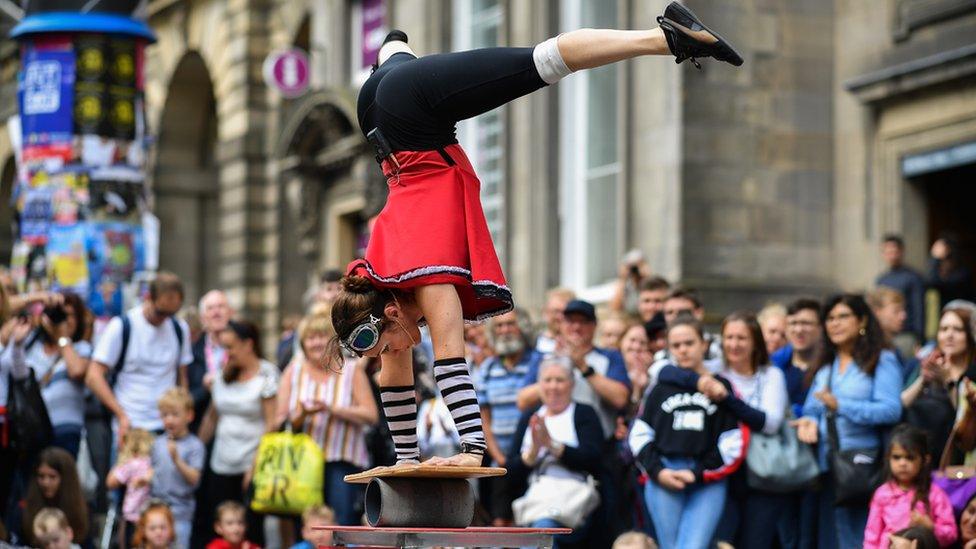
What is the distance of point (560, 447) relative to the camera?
398 inches

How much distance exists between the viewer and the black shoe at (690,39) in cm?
631

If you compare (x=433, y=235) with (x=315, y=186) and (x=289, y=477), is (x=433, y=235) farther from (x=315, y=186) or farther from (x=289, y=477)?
(x=315, y=186)

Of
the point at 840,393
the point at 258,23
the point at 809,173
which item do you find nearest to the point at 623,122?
the point at 809,173

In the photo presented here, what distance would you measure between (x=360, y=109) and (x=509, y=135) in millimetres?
11709

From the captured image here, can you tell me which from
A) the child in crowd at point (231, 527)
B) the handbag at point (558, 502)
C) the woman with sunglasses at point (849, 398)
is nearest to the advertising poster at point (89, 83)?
the child in crowd at point (231, 527)

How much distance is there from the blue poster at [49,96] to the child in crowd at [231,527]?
4.47 metres

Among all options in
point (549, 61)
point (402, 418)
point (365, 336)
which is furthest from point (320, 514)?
point (549, 61)

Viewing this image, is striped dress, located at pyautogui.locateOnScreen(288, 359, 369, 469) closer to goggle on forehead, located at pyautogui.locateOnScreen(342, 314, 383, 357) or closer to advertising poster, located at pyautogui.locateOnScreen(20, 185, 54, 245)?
advertising poster, located at pyautogui.locateOnScreen(20, 185, 54, 245)

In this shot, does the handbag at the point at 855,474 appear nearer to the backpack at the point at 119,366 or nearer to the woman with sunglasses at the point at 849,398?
the woman with sunglasses at the point at 849,398

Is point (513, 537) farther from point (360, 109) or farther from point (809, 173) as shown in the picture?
point (809, 173)

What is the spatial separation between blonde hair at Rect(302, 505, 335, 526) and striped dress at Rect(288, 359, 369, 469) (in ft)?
1.74

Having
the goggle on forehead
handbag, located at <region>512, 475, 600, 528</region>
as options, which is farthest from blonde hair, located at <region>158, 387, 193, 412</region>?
the goggle on forehead

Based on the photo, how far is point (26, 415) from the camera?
11.1 m

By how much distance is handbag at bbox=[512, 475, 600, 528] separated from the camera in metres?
10.1
